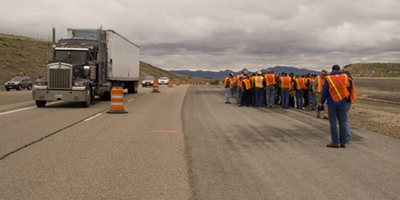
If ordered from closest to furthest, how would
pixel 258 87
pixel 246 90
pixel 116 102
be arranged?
pixel 116 102 < pixel 258 87 < pixel 246 90

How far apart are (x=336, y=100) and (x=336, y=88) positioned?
0.93 feet

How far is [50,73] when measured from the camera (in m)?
17.6

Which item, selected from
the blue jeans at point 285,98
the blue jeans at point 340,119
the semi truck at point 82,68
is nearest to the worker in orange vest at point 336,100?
the blue jeans at point 340,119

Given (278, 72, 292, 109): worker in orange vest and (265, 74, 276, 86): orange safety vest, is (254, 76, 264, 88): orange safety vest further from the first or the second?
(278, 72, 292, 109): worker in orange vest

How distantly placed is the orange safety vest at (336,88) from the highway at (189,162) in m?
1.18

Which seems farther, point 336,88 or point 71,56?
point 71,56

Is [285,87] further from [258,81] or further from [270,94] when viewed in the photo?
[258,81]

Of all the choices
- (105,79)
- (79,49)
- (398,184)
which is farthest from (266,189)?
(105,79)

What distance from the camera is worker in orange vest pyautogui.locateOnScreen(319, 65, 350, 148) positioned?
895 cm

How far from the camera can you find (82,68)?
60.4ft

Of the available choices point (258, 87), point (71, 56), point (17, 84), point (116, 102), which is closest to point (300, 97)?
point (258, 87)

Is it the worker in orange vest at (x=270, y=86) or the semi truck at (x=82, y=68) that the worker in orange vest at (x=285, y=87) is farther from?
the semi truck at (x=82, y=68)

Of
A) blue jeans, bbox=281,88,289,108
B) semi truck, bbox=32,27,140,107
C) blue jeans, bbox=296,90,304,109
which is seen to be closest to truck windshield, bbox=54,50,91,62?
semi truck, bbox=32,27,140,107

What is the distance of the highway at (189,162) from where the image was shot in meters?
5.32
